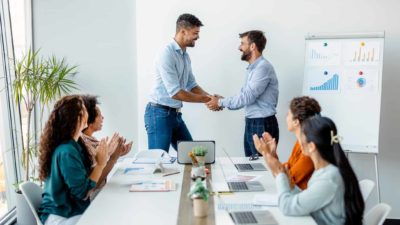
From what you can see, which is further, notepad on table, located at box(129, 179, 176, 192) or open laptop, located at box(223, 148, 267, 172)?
open laptop, located at box(223, 148, 267, 172)

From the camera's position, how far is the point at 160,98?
3.73 metres

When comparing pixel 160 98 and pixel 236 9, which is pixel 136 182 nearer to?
pixel 160 98

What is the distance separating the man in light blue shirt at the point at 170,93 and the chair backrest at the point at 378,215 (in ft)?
6.30

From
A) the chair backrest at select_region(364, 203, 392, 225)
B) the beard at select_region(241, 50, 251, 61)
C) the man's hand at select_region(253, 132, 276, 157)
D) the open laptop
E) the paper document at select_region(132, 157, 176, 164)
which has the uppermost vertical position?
the beard at select_region(241, 50, 251, 61)

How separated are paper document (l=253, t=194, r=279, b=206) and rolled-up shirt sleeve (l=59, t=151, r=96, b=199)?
88 cm

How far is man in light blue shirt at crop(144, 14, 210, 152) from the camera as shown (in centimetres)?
364

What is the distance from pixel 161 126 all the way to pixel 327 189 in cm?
205

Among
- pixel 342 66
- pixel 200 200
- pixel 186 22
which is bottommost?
pixel 200 200

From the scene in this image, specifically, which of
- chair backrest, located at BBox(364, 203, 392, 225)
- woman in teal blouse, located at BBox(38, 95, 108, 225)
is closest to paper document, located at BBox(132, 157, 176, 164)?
woman in teal blouse, located at BBox(38, 95, 108, 225)

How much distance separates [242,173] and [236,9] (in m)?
1.98

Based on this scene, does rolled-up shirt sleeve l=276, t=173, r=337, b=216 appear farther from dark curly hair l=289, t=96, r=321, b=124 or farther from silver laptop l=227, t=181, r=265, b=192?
dark curly hair l=289, t=96, r=321, b=124

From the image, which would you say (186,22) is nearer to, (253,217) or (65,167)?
(65,167)

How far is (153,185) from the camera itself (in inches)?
96.0

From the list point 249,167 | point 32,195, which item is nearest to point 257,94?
point 249,167
